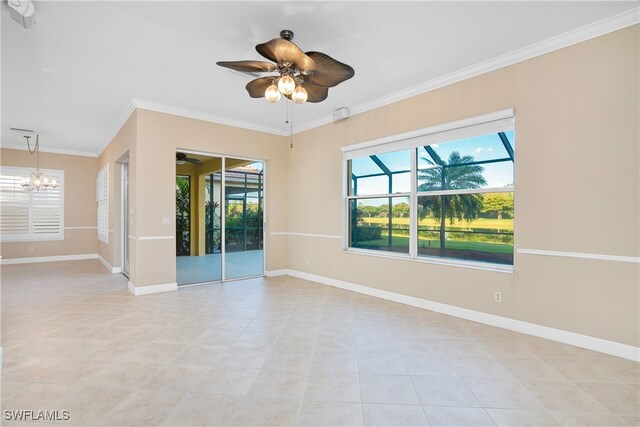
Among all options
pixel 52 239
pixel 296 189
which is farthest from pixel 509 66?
pixel 52 239

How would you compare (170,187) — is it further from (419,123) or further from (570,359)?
(570,359)

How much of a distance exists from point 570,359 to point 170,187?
5.34m

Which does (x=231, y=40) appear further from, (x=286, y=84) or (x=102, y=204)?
(x=102, y=204)

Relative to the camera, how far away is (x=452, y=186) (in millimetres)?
3951

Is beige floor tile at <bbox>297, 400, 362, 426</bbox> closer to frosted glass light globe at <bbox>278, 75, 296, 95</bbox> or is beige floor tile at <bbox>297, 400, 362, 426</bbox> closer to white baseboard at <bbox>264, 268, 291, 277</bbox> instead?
frosted glass light globe at <bbox>278, 75, 296, 95</bbox>

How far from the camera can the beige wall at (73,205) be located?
25.2 feet

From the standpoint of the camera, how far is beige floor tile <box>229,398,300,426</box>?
1.87 metres

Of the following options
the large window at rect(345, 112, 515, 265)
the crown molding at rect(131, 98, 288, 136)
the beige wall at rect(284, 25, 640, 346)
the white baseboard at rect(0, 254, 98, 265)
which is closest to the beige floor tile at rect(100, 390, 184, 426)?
the beige wall at rect(284, 25, 640, 346)

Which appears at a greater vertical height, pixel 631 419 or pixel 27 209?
pixel 27 209

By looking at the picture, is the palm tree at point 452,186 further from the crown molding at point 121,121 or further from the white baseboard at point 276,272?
the crown molding at point 121,121

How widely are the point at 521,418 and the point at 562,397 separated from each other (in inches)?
18.6

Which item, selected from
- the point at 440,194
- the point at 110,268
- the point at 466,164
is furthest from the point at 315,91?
the point at 110,268

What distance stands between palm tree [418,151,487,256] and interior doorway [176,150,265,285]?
10.7 feet

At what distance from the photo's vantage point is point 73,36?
296 centimetres
